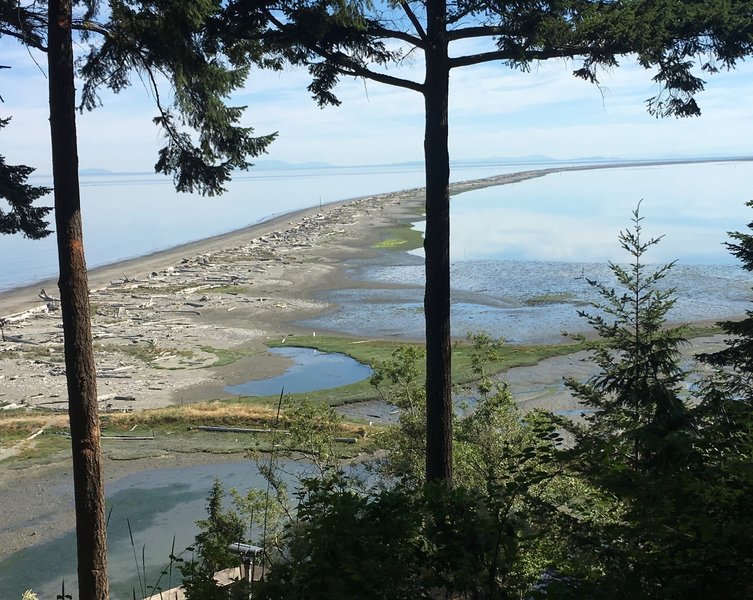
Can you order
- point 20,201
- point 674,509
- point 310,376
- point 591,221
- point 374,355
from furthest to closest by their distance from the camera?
point 591,221, point 374,355, point 310,376, point 20,201, point 674,509

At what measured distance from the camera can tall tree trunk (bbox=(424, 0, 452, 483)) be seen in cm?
993

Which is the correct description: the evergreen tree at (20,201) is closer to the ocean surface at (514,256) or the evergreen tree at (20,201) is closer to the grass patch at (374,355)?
the ocean surface at (514,256)

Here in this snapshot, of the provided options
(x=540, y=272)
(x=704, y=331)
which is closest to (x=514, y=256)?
(x=540, y=272)

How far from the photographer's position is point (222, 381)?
27422 mm

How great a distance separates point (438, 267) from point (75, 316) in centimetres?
457

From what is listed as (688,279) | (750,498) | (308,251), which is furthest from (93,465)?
(308,251)

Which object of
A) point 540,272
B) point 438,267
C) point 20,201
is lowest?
point 540,272

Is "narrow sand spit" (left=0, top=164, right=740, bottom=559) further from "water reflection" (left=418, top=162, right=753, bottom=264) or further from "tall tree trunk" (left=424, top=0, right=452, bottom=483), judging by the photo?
"water reflection" (left=418, top=162, right=753, bottom=264)

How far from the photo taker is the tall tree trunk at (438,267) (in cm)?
993

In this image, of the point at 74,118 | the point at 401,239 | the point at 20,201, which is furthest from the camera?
the point at 401,239

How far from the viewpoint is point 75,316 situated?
27.0 feet

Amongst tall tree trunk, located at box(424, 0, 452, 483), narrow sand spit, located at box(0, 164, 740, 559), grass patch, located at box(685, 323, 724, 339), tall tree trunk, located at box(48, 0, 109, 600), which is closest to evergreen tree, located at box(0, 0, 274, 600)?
tall tree trunk, located at box(48, 0, 109, 600)

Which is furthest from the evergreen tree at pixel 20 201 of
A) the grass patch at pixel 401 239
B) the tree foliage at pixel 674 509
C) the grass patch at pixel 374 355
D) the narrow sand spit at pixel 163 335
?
the grass patch at pixel 401 239

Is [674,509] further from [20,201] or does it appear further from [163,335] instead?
[163,335]
